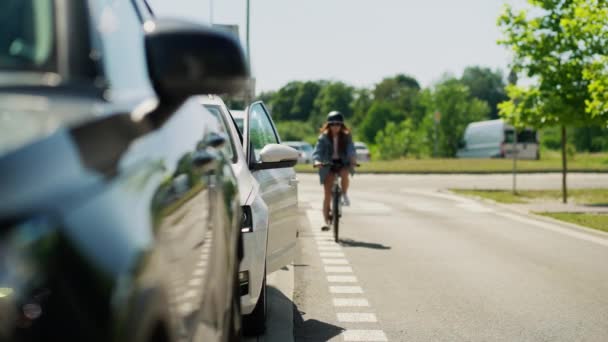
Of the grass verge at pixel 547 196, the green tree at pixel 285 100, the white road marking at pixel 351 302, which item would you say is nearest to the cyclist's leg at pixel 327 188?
the white road marking at pixel 351 302

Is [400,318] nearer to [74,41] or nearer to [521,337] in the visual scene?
[521,337]

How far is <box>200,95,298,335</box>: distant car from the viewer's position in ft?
18.4

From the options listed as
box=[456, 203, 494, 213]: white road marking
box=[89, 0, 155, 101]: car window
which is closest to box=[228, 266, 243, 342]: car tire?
box=[89, 0, 155, 101]: car window

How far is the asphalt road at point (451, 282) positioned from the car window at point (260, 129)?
1381 millimetres

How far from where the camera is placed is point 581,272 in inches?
379

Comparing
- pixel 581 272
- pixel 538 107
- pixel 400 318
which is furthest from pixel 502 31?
pixel 400 318

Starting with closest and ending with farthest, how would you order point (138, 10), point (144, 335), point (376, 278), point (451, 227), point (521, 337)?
point (144, 335) < point (138, 10) < point (521, 337) < point (376, 278) < point (451, 227)

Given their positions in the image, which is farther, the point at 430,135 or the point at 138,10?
the point at 430,135

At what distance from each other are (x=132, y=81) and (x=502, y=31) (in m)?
22.5

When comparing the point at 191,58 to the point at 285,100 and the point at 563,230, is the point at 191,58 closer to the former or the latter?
the point at 563,230

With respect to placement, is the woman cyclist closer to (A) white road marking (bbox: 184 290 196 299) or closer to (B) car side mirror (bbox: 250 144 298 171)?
(B) car side mirror (bbox: 250 144 298 171)

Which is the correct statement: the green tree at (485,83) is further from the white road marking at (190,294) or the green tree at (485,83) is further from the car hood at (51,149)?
the car hood at (51,149)

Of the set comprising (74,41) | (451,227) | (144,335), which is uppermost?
(74,41)

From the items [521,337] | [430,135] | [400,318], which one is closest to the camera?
[521,337]
